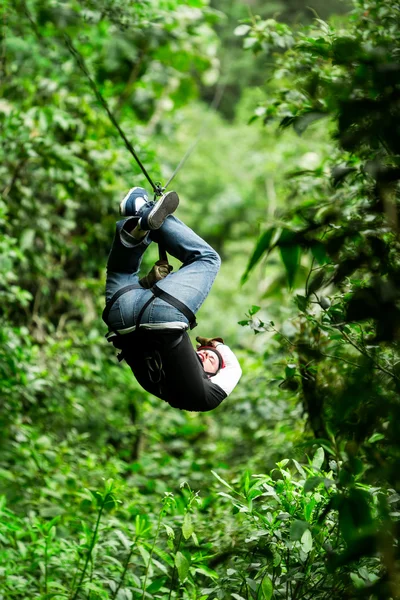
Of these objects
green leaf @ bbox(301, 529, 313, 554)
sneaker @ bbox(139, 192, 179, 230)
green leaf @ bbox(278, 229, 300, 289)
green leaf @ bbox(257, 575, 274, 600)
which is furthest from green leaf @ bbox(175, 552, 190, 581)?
green leaf @ bbox(278, 229, 300, 289)

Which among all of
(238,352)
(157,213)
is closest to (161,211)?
(157,213)

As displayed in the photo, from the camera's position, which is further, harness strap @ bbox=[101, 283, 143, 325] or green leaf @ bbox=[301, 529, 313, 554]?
harness strap @ bbox=[101, 283, 143, 325]

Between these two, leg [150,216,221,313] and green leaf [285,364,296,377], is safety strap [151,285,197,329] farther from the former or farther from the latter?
green leaf [285,364,296,377]

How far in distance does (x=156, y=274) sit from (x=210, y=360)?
1.44 feet

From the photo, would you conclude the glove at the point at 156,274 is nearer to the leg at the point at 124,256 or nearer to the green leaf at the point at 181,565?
the leg at the point at 124,256

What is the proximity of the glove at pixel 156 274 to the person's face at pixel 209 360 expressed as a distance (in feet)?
1.27

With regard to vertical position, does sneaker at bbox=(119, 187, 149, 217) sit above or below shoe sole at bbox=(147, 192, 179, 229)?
below

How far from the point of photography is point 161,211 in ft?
7.49

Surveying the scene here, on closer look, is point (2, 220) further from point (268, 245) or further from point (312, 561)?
point (268, 245)

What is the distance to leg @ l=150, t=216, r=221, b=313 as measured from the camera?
2.31 meters

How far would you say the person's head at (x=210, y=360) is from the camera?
8.43ft

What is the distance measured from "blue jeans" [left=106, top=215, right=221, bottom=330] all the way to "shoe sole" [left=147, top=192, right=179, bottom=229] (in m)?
0.07

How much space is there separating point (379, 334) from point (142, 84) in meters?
5.47

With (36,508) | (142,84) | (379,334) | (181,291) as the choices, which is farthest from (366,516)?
(142,84)
